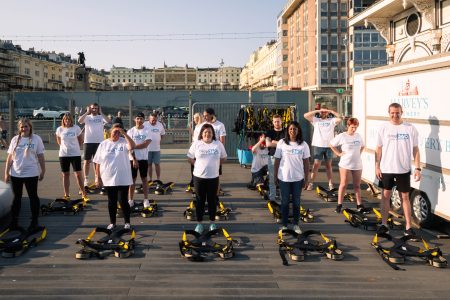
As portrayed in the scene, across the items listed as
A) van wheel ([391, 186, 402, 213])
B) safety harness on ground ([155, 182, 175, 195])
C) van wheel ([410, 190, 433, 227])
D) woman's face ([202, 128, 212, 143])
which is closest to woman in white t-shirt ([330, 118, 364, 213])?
van wheel ([391, 186, 402, 213])

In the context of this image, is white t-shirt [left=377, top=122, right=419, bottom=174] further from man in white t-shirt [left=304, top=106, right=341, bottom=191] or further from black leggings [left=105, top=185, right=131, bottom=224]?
black leggings [left=105, top=185, right=131, bottom=224]

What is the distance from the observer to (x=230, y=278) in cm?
502

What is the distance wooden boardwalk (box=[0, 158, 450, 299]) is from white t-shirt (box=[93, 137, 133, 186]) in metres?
0.90

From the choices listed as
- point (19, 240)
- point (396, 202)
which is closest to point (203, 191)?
point (19, 240)

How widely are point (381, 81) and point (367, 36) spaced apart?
64.2 metres

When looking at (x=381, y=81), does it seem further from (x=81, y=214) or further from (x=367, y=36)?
(x=367, y=36)

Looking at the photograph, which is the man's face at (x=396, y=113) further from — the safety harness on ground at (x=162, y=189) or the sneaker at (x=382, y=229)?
the safety harness on ground at (x=162, y=189)

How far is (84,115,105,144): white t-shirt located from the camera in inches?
391

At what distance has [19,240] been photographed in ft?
20.0

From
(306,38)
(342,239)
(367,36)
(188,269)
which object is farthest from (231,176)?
(306,38)

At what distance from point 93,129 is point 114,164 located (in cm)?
345

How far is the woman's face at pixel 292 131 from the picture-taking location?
6.88 metres

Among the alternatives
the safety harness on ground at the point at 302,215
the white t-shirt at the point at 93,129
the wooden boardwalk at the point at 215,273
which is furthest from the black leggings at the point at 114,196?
the white t-shirt at the point at 93,129

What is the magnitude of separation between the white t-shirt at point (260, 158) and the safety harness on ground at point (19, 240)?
4.83 meters
